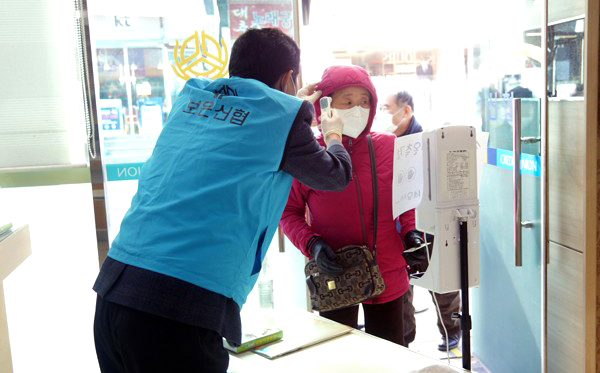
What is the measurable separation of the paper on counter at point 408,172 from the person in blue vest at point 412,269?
16cm

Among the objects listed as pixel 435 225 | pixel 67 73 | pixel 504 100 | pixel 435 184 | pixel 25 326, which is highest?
pixel 67 73

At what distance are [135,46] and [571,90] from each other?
1905mm

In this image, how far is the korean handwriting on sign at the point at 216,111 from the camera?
4.65ft

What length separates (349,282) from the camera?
2129mm

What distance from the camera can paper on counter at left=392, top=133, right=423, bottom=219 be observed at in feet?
5.99

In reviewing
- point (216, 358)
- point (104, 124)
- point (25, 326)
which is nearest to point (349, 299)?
point (216, 358)

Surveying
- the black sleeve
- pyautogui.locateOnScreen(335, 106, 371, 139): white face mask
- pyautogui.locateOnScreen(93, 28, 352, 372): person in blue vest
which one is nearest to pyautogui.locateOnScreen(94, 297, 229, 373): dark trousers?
pyautogui.locateOnScreen(93, 28, 352, 372): person in blue vest

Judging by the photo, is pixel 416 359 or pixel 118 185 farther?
pixel 118 185

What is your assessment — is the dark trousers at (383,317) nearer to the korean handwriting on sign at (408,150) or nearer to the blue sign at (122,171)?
the korean handwriting on sign at (408,150)

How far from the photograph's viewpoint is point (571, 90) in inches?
99.4

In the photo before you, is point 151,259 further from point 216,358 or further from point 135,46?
point 135,46

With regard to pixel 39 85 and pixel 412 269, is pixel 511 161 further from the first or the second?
pixel 39 85

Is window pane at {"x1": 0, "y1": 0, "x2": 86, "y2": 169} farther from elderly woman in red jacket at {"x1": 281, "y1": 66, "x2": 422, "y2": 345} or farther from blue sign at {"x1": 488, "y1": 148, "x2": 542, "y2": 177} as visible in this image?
blue sign at {"x1": 488, "y1": 148, "x2": 542, "y2": 177}

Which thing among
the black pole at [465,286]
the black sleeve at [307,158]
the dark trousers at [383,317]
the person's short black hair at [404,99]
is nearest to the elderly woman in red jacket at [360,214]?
the dark trousers at [383,317]
